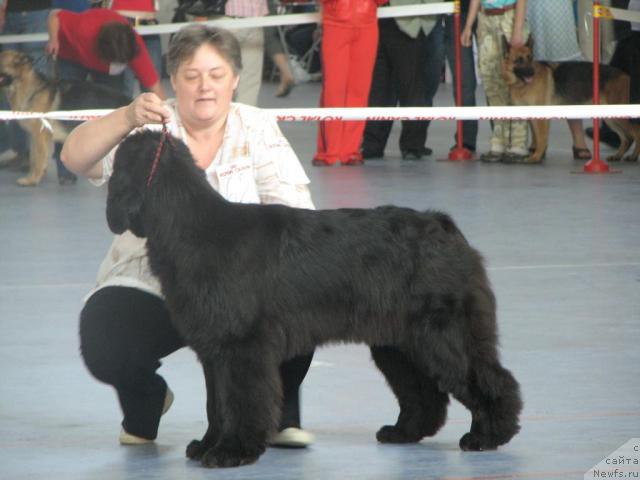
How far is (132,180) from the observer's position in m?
3.06

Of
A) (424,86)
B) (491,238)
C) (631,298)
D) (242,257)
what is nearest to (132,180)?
(242,257)

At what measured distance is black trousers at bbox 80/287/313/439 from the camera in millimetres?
3396

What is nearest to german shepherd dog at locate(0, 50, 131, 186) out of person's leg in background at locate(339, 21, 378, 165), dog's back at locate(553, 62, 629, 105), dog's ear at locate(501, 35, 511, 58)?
person's leg in background at locate(339, 21, 378, 165)

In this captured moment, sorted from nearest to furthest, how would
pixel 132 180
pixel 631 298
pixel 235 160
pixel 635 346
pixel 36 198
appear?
pixel 132 180 < pixel 235 160 < pixel 635 346 < pixel 631 298 < pixel 36 198

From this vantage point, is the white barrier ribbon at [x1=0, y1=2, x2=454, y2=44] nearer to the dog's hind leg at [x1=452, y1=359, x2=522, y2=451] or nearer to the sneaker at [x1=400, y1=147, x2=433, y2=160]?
the sneaker at [x1=400, y1=147, x2=433, y2=160]

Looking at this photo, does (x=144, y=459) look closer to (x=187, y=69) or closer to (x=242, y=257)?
(x=242, y=257)

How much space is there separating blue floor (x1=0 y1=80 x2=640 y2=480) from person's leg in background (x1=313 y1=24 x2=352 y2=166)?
149cm

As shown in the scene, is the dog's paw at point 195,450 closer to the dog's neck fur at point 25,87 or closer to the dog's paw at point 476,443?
the dog's paw at point 476,443

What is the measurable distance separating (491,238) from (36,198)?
10.3 ft

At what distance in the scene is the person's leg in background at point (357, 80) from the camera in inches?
369

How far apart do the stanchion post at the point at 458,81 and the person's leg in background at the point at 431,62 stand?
0.42ft

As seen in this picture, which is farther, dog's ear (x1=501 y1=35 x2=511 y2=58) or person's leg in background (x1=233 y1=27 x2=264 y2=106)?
person's leg in background (x1=233 y1=27 x2=264 y2=106)

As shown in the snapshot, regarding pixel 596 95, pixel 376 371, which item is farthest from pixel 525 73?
pixel 376 371

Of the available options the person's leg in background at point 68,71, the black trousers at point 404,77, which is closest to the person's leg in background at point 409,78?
the black trousers at point 404,77
